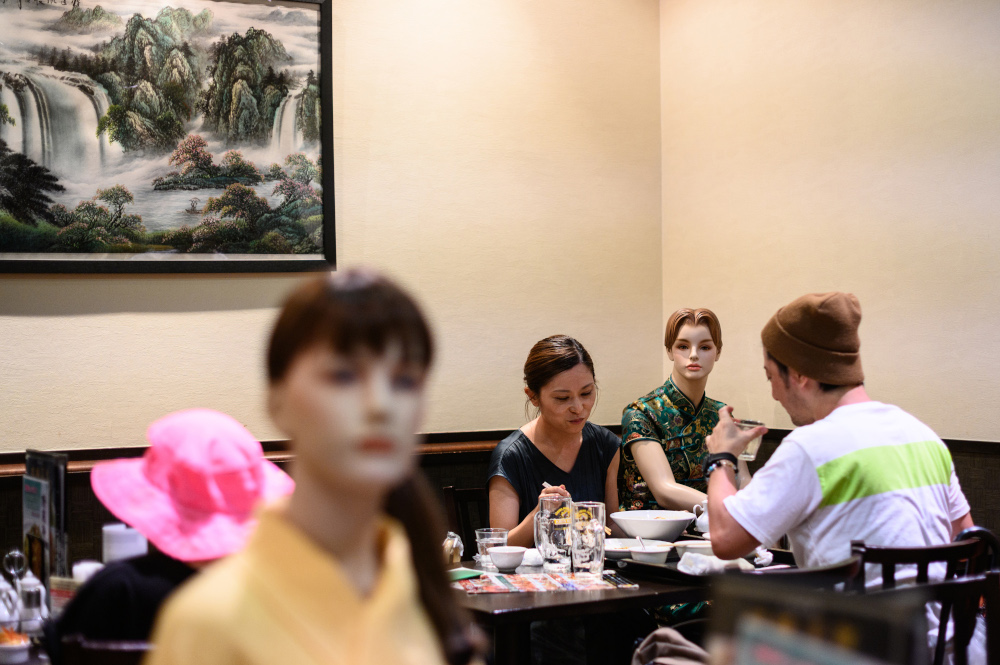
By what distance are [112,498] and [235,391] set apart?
7.25 ft

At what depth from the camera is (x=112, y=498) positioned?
4.16 ft

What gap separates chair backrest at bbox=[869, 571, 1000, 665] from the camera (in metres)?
1.56

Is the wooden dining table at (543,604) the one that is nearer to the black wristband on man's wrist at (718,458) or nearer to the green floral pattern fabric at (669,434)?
the black wristband on man's wrist at (718,458)

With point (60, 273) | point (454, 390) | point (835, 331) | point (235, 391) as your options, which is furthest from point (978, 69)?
point (60, 273)

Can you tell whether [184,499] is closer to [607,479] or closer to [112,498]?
[112,498]

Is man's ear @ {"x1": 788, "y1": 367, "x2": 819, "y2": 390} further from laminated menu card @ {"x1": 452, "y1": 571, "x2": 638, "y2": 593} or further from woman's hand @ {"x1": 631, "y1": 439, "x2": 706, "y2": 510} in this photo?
woman's hand @ {"x1": 631, "y1": 439, "x2": 706, "y2": 510}

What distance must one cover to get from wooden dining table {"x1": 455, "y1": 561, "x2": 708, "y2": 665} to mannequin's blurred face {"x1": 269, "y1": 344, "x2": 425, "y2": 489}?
4.32ft

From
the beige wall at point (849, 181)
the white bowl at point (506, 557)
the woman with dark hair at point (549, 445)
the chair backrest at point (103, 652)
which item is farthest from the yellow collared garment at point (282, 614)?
the beige wall at point (849, 181)

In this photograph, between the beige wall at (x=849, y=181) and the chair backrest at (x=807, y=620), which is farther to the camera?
the beige wall at (x=849, y=181)

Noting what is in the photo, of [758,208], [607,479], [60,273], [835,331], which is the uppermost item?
[758,208]

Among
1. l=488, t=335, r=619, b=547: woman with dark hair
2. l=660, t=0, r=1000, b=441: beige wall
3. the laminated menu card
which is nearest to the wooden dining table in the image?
the laminated menu card

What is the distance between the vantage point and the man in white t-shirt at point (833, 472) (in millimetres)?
1833

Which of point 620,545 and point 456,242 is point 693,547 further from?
point 456,242

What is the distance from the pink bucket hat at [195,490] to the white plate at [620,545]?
1339mm
